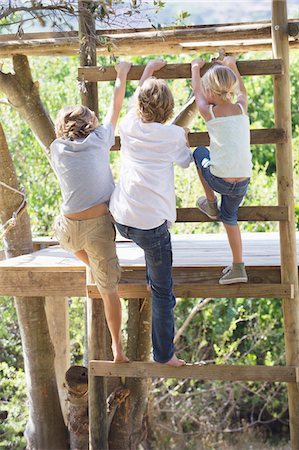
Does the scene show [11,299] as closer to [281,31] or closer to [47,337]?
[47,337]

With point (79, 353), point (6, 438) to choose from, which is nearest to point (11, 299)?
point (79, 353)

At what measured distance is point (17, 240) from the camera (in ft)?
21.0

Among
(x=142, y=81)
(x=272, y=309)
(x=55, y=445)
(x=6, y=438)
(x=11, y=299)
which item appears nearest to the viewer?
(x=142, y=81)

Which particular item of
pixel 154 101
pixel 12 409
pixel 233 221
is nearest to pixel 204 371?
pixel 233 221

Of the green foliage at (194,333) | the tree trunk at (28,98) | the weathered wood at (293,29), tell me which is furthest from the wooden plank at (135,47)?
the green foliage at (194,333)

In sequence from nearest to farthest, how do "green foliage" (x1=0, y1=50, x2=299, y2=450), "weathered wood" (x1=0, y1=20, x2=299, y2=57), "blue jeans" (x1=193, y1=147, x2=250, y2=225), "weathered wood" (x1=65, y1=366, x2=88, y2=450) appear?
"blue jeans" (x1=193, y1=147, x2=250, y2=225), "weathered wood" (x1=0, y1=20, x2=299, y2=57), "weathered wood" (x1=65, y1=366, x2=88, y2=450), "green foliage" (x1=0, y1=50, x2=299, y2=450)

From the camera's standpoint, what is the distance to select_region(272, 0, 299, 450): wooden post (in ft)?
13.7

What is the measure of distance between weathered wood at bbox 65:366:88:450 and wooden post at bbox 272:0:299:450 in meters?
1.69

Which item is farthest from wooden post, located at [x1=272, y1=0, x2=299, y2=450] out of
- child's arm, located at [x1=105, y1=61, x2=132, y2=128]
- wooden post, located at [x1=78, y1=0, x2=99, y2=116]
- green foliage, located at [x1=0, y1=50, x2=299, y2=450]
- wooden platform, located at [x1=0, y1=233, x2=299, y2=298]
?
green foliage, located at [x1=0, y1=50, x2=299, y2=450]

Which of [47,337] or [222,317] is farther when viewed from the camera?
[222,317]

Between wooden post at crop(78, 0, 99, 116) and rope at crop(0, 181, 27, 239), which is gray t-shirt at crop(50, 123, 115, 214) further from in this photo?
rope at crop(0, 181, 27, 239)

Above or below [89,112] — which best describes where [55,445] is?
below

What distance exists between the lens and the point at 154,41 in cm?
485

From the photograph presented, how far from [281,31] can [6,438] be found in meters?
5.14
